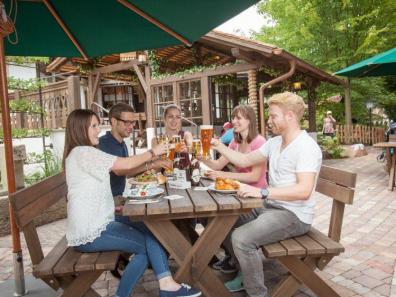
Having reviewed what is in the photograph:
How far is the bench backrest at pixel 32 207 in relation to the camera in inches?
84.8

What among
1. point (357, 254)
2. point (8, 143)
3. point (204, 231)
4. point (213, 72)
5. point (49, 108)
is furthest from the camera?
point (213, 72)

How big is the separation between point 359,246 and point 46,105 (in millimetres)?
5497

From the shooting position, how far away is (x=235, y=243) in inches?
92.4

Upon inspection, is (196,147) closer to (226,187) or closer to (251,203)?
(226,187)

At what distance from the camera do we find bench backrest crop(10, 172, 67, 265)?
2.15 metres

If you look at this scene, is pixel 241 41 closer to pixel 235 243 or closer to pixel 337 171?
pixel 337 171

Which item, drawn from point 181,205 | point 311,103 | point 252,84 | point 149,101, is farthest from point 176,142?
point 311,103

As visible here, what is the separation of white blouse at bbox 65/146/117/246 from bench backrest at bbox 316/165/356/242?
153cm

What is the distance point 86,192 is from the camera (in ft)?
7.61

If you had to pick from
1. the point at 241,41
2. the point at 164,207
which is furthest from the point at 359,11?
the point at 164,207

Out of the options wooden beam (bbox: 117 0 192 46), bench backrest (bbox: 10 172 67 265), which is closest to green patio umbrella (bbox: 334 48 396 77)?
wooden beam (bbox: 117 0 192 46)

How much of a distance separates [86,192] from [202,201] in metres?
0.72

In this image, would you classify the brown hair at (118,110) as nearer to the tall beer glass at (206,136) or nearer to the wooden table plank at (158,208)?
the tall beer glass at (206,136)

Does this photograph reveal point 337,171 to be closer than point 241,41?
Yes
